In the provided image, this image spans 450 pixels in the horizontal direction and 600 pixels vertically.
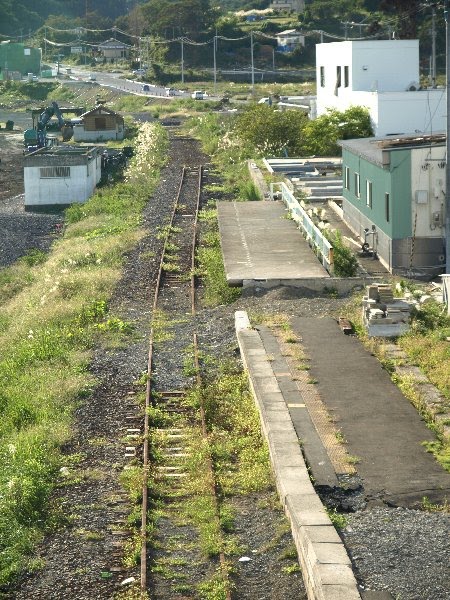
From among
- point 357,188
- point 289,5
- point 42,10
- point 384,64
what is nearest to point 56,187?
point 384,64

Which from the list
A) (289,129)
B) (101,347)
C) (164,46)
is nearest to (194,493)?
(101,347)

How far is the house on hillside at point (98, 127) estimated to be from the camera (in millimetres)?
60344

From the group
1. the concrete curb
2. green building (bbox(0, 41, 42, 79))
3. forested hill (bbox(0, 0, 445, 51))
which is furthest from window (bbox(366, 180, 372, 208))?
green building (bbox(0, 41, 42, 79))

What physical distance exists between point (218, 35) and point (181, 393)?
9667cm

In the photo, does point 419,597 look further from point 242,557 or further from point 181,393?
point 181,393

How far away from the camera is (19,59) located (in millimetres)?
122938

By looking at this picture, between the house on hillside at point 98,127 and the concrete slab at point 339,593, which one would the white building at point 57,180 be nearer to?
the house on hillside at point 98,127

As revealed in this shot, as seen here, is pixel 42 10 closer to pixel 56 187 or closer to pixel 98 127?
pixel 98 127

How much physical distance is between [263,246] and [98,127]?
Result: 39262 mm

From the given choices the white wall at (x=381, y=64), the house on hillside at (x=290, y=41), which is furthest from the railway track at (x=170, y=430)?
the house on hillside at (x=290, y=41)

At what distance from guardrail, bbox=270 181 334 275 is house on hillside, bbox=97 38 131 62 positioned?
10058 cm

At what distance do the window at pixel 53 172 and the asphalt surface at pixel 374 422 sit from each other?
23638 millimetres

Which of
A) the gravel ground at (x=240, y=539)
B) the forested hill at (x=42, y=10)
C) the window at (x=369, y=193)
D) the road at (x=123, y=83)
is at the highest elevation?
the forested hill at (x=42, y=10)

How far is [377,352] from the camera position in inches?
601
